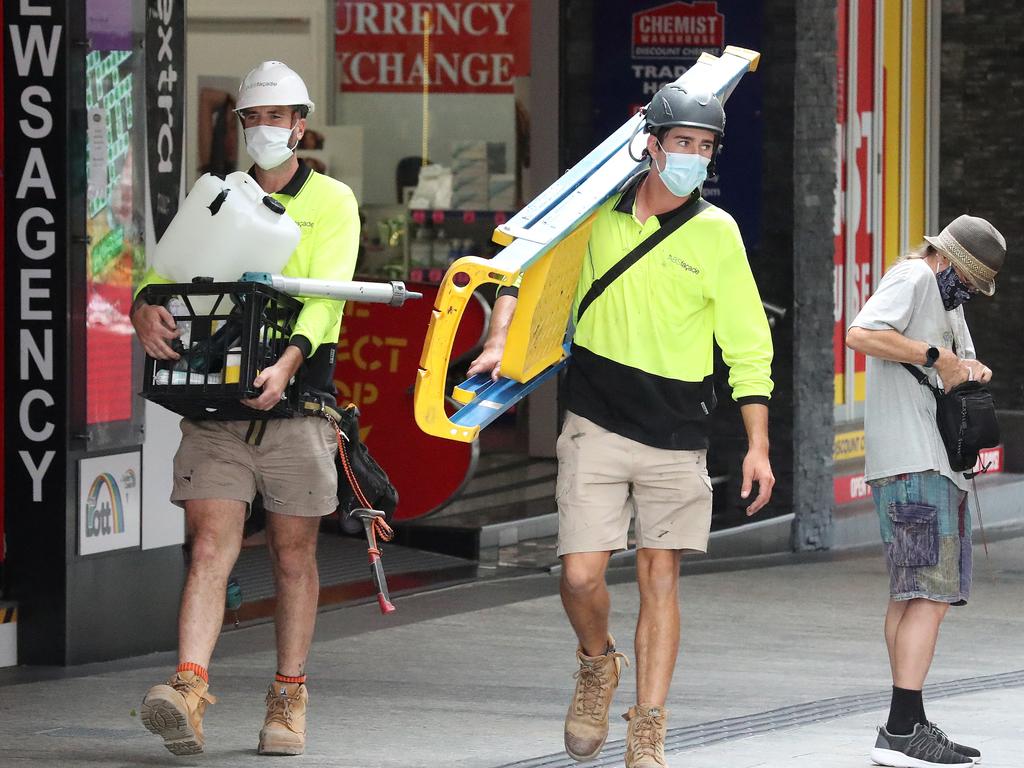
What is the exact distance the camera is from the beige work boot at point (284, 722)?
6.05m

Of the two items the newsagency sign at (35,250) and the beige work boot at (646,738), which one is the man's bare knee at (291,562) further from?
the newsagency sign at (35,250)

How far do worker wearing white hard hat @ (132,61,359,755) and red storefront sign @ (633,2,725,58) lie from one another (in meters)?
5.74

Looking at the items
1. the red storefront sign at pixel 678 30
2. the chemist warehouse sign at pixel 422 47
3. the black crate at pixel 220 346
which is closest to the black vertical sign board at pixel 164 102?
the black crate at pixel 220 346

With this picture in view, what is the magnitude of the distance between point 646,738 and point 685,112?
1782 millimetres

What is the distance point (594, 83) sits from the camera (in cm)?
1209

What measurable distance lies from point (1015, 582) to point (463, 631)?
3.45m

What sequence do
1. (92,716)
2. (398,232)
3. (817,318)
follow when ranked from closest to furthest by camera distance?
1. (92,716)
2. (817,318)
3. (398,232)

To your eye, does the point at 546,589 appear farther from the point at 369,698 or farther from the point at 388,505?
the point at 388,505

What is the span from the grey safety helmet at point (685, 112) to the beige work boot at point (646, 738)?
63.4 inches

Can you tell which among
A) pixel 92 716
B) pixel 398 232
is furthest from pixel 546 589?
pixel 398 232

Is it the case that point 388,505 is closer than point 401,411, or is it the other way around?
point 388,505

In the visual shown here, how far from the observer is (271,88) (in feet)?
20.0

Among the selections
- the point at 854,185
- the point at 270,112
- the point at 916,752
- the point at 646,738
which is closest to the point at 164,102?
the point at 270,112

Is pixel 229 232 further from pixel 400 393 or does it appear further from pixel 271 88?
pixel 400 393
